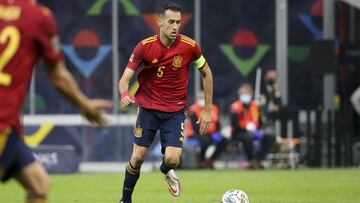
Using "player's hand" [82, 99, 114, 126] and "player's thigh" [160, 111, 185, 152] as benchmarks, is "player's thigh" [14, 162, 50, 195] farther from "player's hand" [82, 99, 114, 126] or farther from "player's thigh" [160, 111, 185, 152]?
"player's thigh" [160, 111, 185, 152]

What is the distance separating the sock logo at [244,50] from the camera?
2928 cm

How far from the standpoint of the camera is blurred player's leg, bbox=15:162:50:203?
7.60 m

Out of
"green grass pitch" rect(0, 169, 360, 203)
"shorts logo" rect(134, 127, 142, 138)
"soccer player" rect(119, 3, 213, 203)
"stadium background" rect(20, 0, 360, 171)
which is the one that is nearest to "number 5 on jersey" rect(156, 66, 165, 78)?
"soccer player" rect(119, 3, 213, 203)

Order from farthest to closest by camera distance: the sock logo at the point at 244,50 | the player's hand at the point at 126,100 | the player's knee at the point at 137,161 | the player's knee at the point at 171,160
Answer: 1. the sock logo at the point at 244,50
2. the player's knee at the point at 171,160
3. the player's knee at the point at 137,161
4. the player's hand at the point at 126,100

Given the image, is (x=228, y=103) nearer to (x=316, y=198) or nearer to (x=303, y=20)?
(x=303, y=20)

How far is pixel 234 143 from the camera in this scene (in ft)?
86.4

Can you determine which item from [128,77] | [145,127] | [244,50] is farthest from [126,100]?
[244,50]

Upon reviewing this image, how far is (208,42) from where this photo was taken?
2930 cm

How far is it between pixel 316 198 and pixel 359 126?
41.9 ft

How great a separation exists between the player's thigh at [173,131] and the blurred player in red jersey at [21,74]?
5.26 meters

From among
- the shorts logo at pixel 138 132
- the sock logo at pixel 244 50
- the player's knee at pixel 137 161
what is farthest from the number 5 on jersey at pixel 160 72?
the sock logo at pixel 244 50

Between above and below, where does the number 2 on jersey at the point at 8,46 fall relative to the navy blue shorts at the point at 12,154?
above

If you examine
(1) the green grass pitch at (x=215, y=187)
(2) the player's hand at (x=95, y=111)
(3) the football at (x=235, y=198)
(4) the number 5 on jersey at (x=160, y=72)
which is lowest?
(1) the green grass pitch at (x=215, y=187)

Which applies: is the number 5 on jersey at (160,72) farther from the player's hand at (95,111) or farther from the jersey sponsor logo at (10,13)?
the jersey sponsor logo at (10,13)
